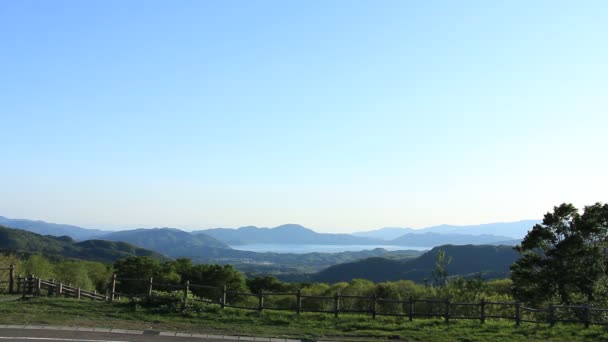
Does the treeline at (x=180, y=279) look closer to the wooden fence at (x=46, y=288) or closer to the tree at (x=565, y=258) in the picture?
the tree at (x=565, y=258)

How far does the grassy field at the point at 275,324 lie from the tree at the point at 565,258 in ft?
50.5

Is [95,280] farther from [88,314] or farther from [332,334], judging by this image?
[332,334]

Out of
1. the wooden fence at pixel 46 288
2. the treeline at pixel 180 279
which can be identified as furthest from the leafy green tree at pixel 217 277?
the wooden fence at pixel 46 288

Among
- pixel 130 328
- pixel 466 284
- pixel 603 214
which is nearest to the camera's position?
pixel 130 328

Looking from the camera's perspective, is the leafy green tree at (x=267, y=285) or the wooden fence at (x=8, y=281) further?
the leafy green tree at (x=267, y=285)

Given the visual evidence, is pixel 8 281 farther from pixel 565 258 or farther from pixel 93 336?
pixel 565 258

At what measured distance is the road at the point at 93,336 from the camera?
55.5 feet

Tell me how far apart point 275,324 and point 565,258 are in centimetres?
2661

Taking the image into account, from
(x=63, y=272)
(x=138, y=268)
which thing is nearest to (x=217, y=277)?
(x=138, y=268)

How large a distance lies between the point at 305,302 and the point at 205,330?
55.3m

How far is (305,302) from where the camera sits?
73312mm

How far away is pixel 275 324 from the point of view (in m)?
21.6

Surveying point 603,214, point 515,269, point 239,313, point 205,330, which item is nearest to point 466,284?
point 515,269

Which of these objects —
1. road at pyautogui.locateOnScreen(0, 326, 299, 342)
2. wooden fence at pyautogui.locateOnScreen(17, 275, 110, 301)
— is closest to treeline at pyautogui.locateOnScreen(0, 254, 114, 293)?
wooden fence at pyautogui.locateOnScreen(17, 275, 110, 301)
